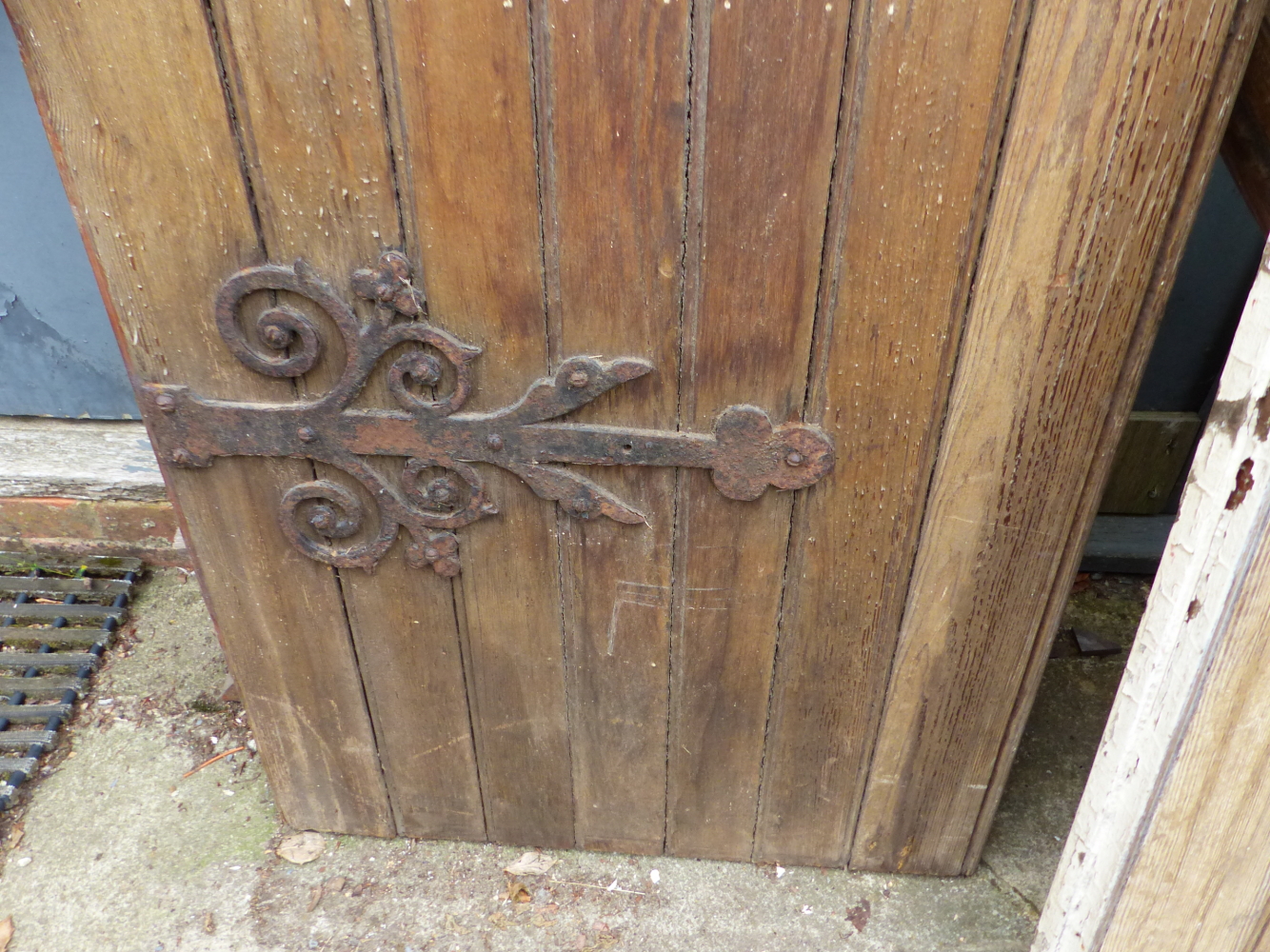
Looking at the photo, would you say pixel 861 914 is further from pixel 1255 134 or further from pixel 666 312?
pixel 1255 134

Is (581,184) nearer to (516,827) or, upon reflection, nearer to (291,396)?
(291,396)

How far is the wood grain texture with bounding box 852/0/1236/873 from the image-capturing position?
862mm

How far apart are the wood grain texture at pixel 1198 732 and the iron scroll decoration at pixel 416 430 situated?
425 millimetres

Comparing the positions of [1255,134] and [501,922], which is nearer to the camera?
[1255,134]

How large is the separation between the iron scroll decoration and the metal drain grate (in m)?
1.08

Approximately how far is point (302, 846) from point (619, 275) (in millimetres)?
1315

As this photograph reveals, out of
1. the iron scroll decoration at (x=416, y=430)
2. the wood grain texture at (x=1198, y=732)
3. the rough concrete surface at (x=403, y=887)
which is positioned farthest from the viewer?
the rough concrete surface at (x=403, y=887)

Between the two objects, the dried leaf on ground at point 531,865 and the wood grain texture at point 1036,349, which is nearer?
the wood grain texture at point 1036,349

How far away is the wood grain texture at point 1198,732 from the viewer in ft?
2.64

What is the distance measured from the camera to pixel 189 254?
3.44 feet

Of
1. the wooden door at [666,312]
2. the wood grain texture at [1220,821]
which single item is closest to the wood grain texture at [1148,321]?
the wooden door at [666,312]

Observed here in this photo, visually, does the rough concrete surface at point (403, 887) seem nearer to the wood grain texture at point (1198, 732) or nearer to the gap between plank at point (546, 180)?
the wood grain texture at point (1198, 732)

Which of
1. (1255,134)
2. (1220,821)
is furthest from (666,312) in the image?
(1220,821)

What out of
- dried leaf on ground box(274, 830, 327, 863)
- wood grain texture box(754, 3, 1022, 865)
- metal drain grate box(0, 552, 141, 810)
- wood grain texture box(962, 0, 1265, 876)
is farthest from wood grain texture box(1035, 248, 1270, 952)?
metal drain grate box(0, 552, 141, 810)
